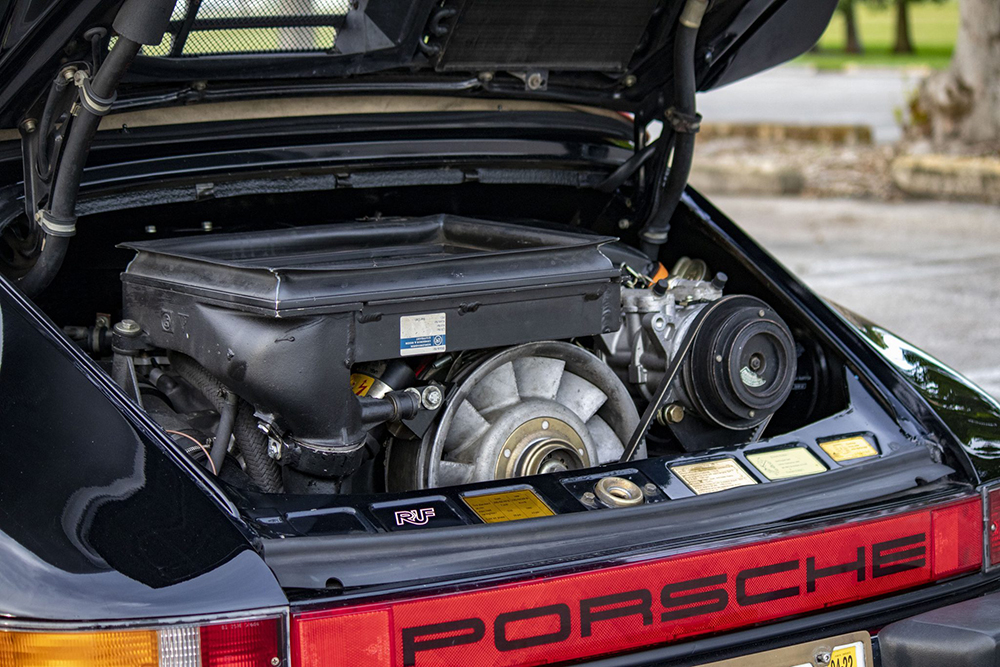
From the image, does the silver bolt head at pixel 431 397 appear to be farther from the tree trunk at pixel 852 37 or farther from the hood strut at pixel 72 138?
the tree trunk at pixel 852 37

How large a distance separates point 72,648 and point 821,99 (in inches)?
→ 761

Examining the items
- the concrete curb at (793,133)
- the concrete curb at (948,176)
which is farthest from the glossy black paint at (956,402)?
the concrete curb at (793,133)

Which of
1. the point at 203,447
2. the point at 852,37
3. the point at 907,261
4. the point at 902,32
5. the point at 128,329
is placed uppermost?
the point at 852,37

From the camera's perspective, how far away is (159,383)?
88.0 inches

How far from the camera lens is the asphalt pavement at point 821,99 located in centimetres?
1555

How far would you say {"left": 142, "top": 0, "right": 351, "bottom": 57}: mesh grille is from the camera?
2.07 m

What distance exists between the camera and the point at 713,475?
2.00 meters

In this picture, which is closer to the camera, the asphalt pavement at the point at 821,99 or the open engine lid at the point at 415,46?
the open engine lid at the point at 415,46

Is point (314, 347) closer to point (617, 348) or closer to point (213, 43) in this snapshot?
point (213, 43)

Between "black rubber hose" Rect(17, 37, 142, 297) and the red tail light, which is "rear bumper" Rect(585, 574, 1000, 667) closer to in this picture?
the red tail light

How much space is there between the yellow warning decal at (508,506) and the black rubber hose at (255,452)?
0.41 metres

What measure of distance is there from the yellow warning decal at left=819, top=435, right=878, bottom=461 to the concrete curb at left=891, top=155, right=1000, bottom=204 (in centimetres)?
839

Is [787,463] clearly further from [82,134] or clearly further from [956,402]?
[82,134]

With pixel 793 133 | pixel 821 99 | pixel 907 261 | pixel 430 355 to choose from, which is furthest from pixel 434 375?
pixel 821 99
